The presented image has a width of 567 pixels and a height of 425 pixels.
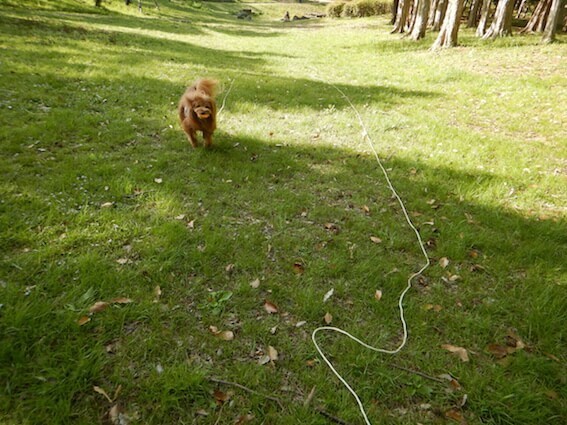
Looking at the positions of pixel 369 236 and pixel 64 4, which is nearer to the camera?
pixel 369 236

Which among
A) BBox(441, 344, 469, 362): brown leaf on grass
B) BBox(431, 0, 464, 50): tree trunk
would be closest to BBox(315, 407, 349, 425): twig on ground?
BBox(441, 344, 469, 362): brown leaf on grass

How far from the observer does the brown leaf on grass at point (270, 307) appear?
3.12 meters

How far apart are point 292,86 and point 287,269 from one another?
821cm

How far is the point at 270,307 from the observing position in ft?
10.3

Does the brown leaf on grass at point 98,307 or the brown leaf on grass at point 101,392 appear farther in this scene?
the brown leaf on grass at point 98,307

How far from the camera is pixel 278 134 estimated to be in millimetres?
7035

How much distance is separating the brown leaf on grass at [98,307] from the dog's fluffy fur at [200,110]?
325 cm

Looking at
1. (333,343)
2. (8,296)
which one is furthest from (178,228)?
(333,343)

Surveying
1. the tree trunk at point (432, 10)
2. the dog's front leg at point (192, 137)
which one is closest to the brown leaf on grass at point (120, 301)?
the dog's front leg at point (192, 137)

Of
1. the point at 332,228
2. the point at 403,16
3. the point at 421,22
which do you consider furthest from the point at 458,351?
the point at 403,16

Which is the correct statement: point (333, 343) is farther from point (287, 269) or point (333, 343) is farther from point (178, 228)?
point (178, 228)

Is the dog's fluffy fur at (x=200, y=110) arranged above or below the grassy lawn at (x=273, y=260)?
above

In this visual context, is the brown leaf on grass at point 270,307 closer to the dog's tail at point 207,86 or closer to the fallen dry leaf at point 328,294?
the fallen dry leaf at point 328,294

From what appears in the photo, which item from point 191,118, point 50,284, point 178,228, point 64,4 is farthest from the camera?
point 64,4
